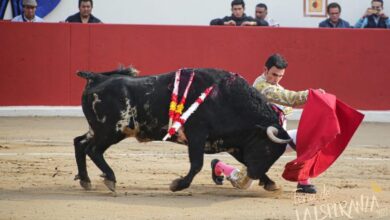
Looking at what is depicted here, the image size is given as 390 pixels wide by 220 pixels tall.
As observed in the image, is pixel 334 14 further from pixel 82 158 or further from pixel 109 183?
pixel 109 183

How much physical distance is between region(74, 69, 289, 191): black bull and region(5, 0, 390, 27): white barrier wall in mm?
7265

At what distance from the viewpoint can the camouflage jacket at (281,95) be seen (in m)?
7.19

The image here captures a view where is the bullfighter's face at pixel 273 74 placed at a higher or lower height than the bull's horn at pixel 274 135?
higher

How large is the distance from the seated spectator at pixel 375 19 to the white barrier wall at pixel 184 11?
3.67ft

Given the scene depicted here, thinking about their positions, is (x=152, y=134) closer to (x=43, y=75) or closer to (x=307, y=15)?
(x=43, y=75)

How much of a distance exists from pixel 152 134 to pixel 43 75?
5.54 metres

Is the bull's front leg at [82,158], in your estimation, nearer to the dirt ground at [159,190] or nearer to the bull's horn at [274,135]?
the dirt ground at [159,190]

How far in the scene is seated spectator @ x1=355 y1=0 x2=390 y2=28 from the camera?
13789mm

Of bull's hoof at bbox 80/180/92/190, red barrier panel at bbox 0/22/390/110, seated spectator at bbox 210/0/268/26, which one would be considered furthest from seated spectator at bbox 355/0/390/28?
bull's hoof at bbox 80/180/92/190

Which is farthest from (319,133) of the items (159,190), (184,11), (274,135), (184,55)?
(184,11)

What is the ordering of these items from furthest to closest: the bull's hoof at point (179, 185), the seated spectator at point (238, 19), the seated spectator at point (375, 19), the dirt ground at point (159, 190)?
the seated spectator at point (375, 19) → the seated spectator at point (238, 19) → the bull's hoof at point (179, 185) → the dirt ground at point (159, 190)

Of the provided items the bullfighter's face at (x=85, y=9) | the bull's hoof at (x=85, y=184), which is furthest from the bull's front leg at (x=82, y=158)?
the bullfighter's face at (x=85, y=9)

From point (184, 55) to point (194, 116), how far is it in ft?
18.5

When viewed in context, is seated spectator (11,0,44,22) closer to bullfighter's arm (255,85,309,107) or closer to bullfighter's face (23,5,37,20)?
bullfighter's face (23,5,37,20)
